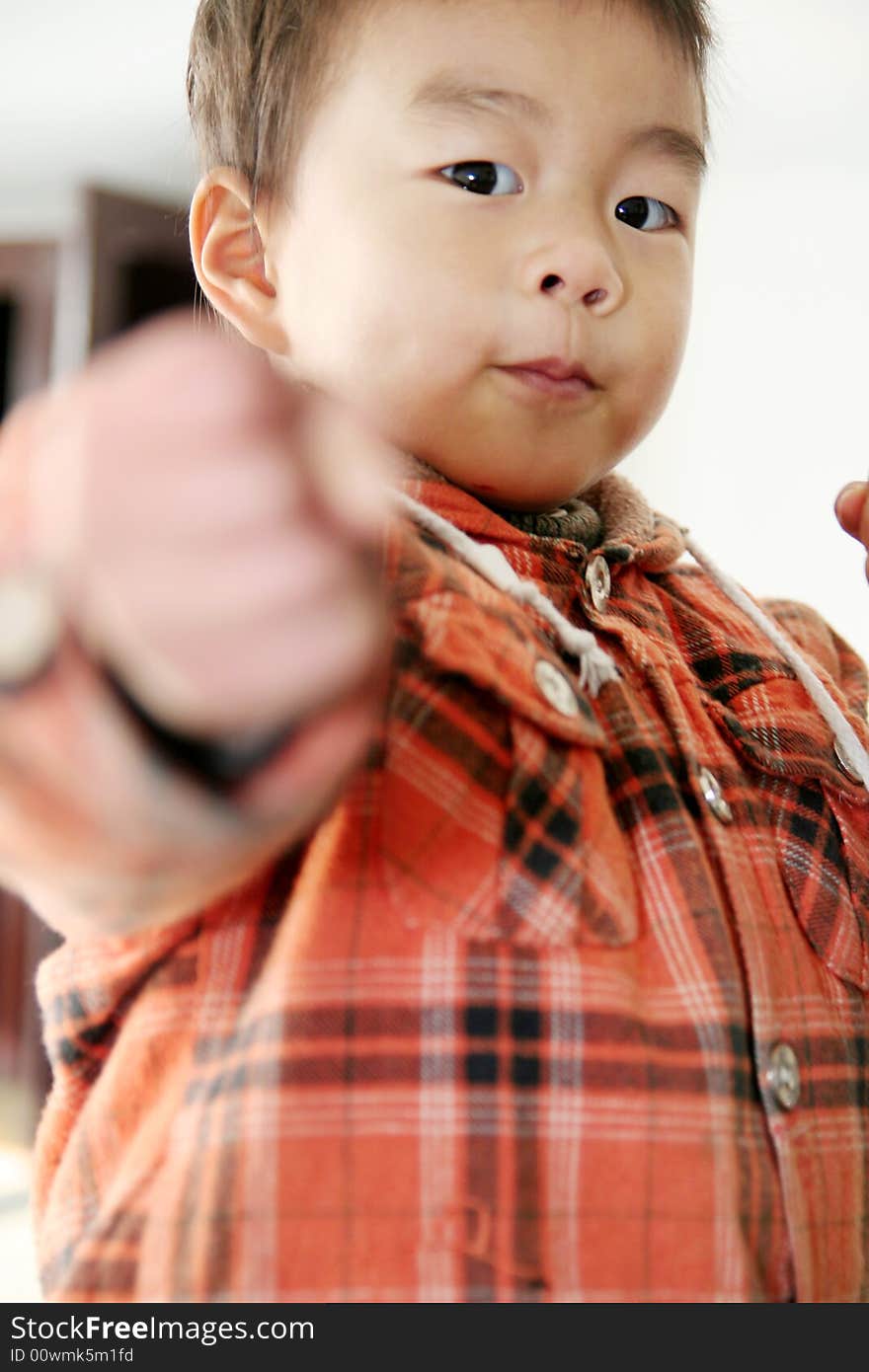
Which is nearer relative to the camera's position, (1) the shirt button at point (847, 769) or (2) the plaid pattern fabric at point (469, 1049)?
(2) the plaid pattern fabric at point (469, 1049)

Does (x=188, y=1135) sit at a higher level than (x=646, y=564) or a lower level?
lower

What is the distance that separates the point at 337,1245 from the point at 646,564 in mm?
240

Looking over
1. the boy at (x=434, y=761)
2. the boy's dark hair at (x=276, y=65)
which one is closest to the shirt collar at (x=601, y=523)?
the boy at (x=434, y=761)

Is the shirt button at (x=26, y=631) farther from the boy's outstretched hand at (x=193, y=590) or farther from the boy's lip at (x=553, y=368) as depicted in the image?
the boy's lip at (x=553, y=368)

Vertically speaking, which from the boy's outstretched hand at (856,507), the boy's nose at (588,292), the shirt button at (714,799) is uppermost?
the boy's nose at (588,292)

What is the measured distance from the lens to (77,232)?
130 centimetres

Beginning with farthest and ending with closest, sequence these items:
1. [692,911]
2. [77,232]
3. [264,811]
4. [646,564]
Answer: [77,232] → [646,564] → [692,911] → [264,811]

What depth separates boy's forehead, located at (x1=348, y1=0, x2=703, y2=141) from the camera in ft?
1.22

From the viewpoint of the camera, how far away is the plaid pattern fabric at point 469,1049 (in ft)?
0.96

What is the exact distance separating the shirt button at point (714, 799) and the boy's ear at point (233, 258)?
184 millimetres
